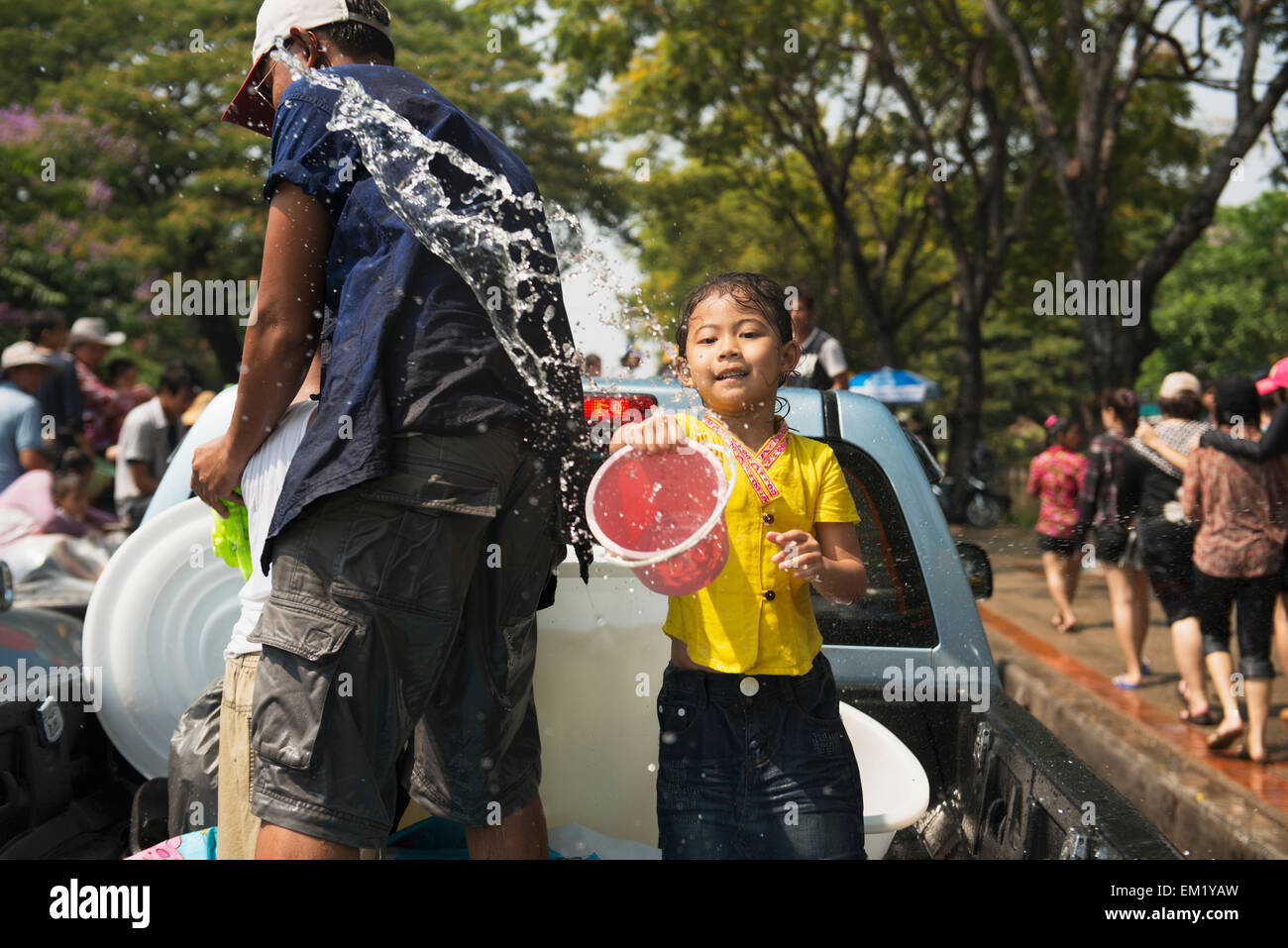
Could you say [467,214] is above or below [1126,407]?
above

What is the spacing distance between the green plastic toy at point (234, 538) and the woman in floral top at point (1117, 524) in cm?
586

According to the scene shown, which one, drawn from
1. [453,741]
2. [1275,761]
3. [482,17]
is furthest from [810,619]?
[482,17]

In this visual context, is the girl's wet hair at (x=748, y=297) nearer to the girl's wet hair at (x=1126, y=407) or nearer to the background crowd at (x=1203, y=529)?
the background crowd at (x=1203, y=529)

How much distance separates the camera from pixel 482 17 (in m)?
12.3

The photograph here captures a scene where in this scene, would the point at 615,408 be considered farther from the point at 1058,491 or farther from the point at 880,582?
the point at 1058,491

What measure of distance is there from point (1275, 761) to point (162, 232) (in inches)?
748

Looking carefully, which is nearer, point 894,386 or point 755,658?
point 755,658

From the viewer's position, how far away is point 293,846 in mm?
1940

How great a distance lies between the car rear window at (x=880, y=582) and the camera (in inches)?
110

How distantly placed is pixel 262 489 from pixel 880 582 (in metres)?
1.49

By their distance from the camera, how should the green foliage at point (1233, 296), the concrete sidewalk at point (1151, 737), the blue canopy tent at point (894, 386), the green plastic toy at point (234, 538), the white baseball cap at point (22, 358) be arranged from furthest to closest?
the green foliage at point (1233, 296)
the blue canopy tent at point (894, 386)
the white baseball cap at point (22, 358)
the concrete sidewalk at point (1151, 737)
the green plastic toy at point (234, 538)

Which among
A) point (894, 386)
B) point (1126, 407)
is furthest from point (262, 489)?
point (894, 386)

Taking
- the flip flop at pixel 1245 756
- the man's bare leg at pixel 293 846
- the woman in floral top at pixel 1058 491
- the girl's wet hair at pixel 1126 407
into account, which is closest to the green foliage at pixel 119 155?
the woman in floral top at pixel 1058 491
